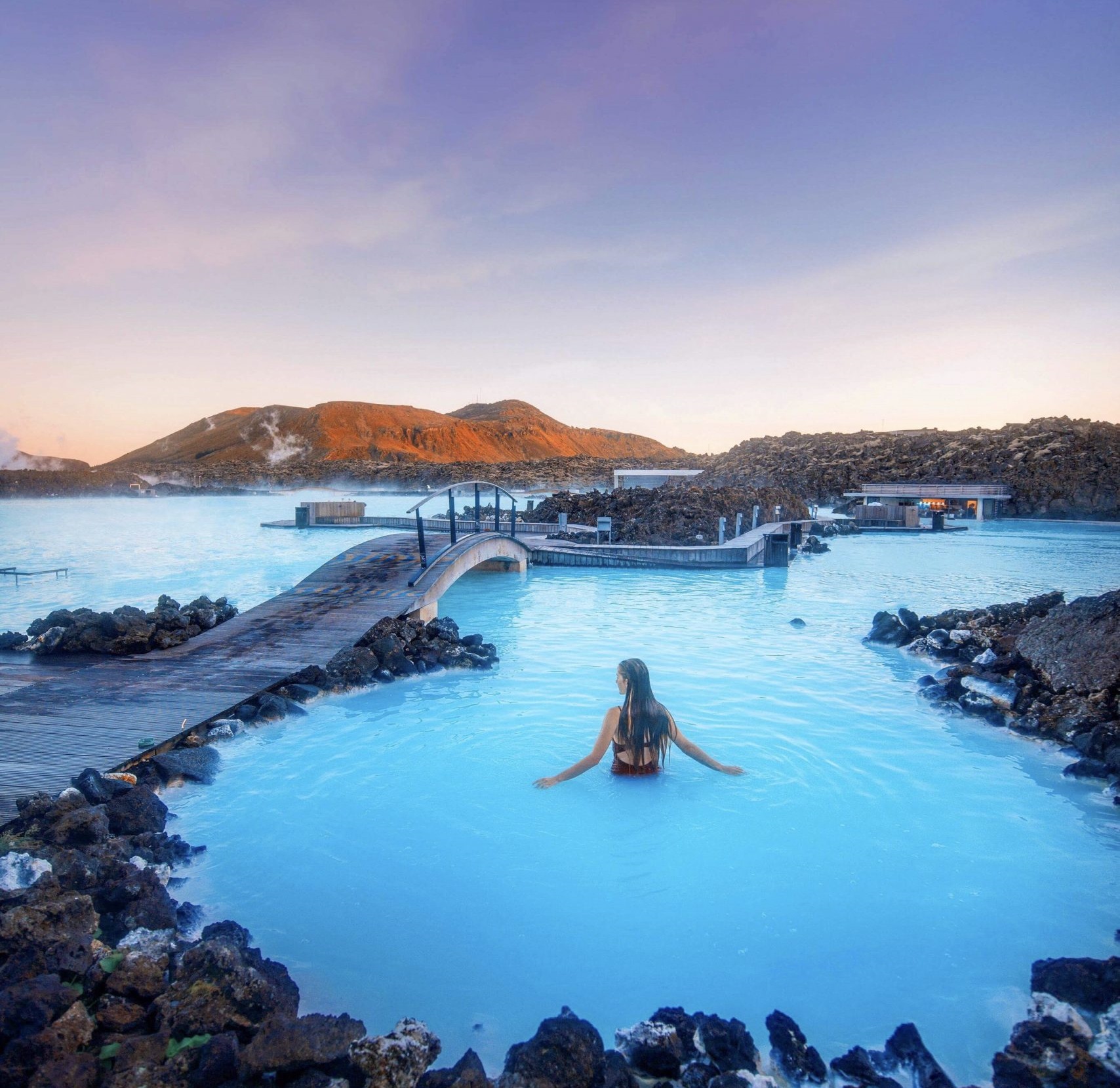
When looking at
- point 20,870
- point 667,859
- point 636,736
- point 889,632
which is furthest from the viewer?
point 889,632

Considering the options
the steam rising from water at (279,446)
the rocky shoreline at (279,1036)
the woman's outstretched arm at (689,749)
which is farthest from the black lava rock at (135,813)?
the steam rising from water at (279,446)

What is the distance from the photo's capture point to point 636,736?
17.8ft

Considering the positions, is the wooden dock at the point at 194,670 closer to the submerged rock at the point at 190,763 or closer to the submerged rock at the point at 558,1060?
the submerged rock at the point at 190,763

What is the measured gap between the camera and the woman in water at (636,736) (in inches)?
201

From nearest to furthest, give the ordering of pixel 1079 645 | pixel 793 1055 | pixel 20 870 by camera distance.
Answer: pixel 793 1055, pixel 20 870, pixel 1079 645

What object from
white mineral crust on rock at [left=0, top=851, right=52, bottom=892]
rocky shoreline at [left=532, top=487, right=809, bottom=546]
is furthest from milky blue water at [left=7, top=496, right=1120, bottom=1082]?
rocky shoreline at [left=532, top=487, right=809, bottom=546]

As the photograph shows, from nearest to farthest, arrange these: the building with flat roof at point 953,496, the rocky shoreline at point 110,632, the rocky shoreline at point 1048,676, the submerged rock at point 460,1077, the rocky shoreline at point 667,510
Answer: the submerged rock at point 460,1077
the rocky shoreline at point 1048,676
the rocky shoreline at point 110,632
the rocky shoreline at point 667,510
the building with flat roof at point 953,496

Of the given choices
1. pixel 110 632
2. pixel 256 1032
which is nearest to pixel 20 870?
pixel 256 1032

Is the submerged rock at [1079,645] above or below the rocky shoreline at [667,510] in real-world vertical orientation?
below

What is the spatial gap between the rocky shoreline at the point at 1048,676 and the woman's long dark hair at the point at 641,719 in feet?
11.1

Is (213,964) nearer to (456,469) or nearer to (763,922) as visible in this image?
(763,922)

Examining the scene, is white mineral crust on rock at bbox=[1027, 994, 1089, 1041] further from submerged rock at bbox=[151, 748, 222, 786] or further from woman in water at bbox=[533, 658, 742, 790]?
submerged rock at bbox=[151, 748, 222, 786]

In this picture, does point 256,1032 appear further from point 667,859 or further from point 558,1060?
point 667,859

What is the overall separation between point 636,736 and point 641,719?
20cm
